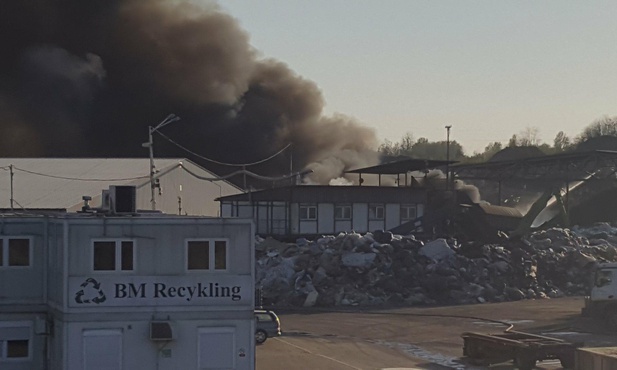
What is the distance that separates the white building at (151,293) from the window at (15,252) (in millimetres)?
1061

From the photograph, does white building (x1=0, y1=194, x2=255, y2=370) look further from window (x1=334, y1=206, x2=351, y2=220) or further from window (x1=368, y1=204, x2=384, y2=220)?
window (x1=368, y1=204, x2=384, y2=220)

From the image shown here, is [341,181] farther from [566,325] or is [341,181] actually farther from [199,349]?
[199,349]

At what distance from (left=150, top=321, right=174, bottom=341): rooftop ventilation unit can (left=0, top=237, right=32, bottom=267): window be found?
12.4 ft

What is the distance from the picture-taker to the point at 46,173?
75625mm

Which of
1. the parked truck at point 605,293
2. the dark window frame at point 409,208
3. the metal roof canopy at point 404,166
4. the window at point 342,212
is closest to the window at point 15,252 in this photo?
the parked truck at point 605,293

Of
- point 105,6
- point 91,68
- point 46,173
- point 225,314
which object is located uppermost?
point 105,6

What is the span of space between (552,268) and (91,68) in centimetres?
5756

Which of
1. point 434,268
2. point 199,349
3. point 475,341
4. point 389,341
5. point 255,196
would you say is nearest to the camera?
point 199,349

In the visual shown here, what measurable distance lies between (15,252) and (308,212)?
4100 centimetres

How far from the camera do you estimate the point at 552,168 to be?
251 ft

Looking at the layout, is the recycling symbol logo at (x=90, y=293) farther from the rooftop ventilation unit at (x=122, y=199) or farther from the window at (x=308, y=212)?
the window at (x=308, y=212)

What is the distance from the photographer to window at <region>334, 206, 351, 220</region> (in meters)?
64.9

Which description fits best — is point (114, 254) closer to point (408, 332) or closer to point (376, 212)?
point (408, 332)

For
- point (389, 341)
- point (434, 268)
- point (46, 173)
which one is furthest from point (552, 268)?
point (46, 173)
